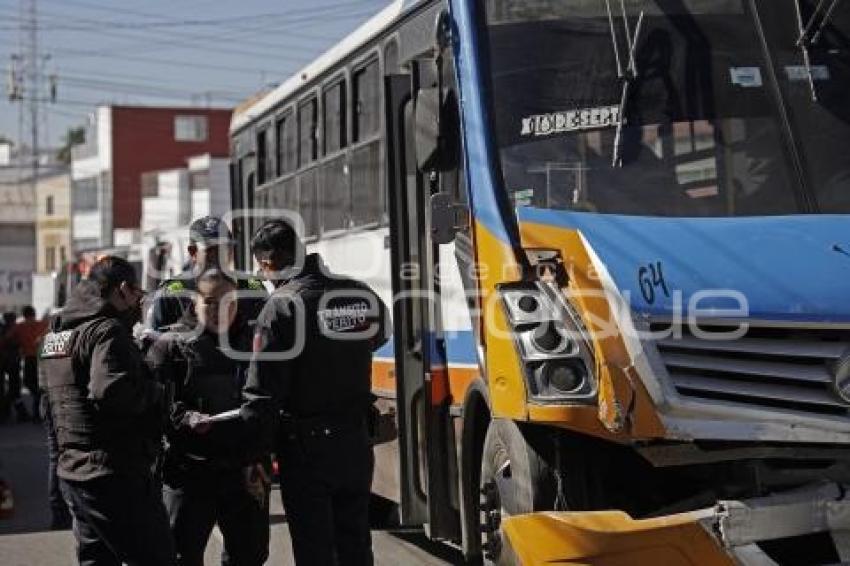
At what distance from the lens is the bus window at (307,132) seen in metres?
11.1

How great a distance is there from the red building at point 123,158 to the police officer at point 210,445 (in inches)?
2380

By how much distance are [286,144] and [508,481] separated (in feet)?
20.9

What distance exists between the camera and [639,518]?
5.65m

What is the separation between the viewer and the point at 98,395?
6.00 m

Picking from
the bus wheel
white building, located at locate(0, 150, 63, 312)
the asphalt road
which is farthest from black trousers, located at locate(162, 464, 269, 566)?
white building, located at locate(0, 150, 63, 312)

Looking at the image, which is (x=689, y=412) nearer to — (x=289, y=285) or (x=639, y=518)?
(x=639, y=518)

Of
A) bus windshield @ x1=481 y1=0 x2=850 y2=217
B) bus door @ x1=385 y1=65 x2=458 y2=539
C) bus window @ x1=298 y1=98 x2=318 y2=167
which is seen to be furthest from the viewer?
bus window @ x1=298 y1=98 x2=318 y2=167

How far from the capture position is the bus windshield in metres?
6.14

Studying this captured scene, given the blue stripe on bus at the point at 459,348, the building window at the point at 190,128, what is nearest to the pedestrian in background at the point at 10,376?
the blue stripe on bus at the point at 459,348

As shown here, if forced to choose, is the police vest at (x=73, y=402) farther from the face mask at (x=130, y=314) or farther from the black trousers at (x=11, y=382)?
the black trousers at (x=11, y=382)

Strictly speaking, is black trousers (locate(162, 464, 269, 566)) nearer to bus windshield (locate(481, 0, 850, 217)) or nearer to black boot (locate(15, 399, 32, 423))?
bus windshield (locate(481, 0, 850, 217))

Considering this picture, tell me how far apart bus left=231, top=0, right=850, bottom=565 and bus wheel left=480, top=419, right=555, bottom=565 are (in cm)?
1

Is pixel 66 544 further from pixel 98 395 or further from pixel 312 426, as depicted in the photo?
pixel 98 395

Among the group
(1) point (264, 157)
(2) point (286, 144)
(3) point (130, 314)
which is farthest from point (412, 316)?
(1) point (264, 157)
